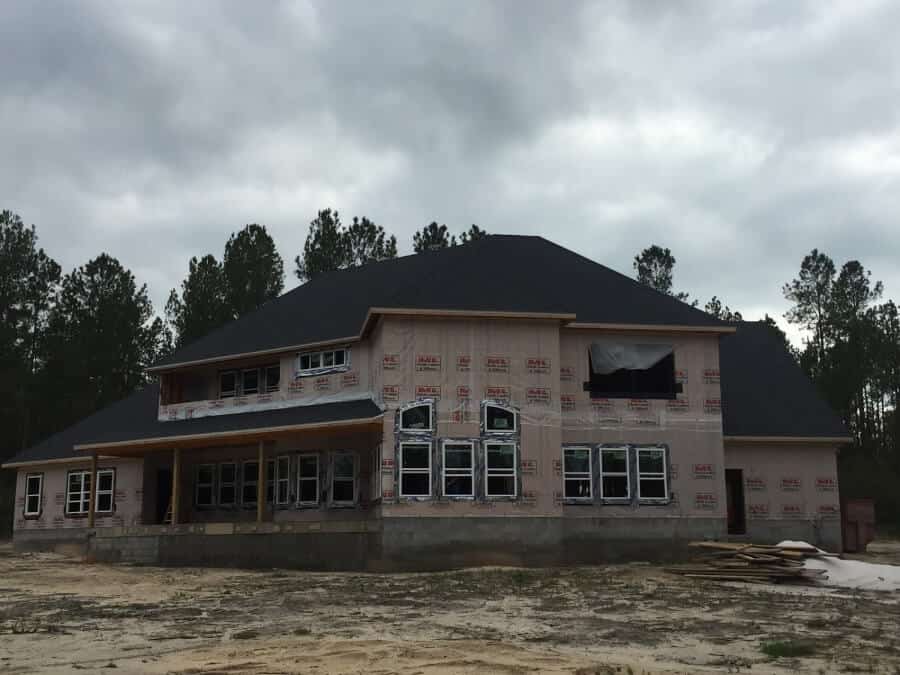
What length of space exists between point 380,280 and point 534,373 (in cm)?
955

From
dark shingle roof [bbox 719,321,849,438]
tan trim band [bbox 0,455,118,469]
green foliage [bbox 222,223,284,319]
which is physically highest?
green foliage [bbox 222,223,284,319]

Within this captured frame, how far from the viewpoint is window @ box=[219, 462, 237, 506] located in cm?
3288

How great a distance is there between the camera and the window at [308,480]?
97.9ft

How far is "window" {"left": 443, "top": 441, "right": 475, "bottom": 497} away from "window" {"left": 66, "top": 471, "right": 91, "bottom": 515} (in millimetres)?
16846

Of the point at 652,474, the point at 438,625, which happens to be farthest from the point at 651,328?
the point at 438,625

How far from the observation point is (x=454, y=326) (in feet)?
87.2

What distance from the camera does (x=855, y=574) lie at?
21.9 meters

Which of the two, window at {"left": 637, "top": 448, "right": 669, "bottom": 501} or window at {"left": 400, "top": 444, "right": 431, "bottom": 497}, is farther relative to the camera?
window at {"left": 637, "top": 448, "right": 669, "bottom": 501}

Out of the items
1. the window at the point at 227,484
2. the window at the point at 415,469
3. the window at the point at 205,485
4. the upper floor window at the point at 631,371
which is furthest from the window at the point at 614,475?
the window at the point at 205,485

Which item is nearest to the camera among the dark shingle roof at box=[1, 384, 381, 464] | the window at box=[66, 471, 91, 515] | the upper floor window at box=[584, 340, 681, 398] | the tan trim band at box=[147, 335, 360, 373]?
the dark shingle roof at box=[1, 384, 381, 464]

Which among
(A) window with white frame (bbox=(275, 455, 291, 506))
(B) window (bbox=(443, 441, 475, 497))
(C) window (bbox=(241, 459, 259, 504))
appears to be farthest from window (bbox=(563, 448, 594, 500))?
(C) window (bbox=(241, 459, 259, 504))

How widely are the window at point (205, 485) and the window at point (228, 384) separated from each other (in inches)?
94.7

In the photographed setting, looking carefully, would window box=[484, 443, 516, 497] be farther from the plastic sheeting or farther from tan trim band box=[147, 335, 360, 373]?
tan trim band box=[147, 335, 360, 373]

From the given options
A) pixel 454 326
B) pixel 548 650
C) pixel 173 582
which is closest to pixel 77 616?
pixel 173 582
